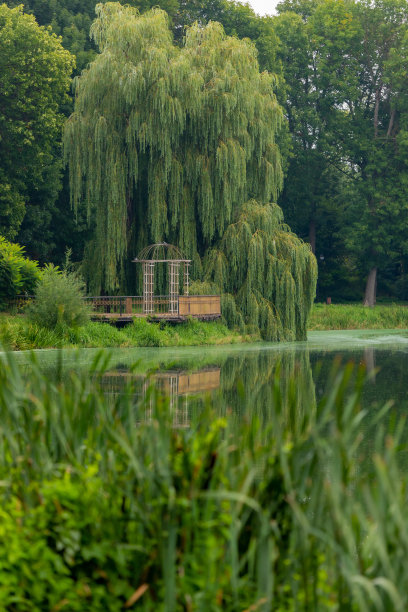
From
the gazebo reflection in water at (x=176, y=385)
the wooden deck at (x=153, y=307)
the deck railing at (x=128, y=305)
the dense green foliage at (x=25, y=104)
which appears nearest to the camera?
the gazebo reflection in water at (x=176, y=385)

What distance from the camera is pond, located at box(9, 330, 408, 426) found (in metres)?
11.0

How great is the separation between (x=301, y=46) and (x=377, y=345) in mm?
24145

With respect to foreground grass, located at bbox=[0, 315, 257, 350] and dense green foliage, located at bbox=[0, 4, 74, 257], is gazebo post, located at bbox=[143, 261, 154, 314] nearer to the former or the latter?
foreground grass, located at bbox=[0, 315, 257, 350]

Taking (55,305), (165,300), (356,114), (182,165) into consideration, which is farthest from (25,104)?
(356,114)

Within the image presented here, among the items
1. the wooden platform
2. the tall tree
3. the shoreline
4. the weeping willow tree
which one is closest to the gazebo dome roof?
the weeping willow tree

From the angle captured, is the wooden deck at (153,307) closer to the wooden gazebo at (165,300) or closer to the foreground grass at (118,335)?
the wooden gazebo at (165,300)

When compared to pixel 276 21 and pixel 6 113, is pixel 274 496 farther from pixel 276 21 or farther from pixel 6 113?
pixel 276 21

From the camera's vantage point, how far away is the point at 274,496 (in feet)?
10.3

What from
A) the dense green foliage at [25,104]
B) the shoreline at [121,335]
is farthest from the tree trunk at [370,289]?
the shoreline at [121,335]

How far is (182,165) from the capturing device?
78.7 ft

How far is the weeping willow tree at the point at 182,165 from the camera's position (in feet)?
76.2

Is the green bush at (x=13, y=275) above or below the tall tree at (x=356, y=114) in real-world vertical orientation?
below

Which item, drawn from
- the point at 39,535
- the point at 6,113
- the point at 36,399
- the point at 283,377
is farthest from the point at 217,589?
the point at 6,113

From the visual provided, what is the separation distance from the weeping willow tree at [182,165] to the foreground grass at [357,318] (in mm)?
7087
